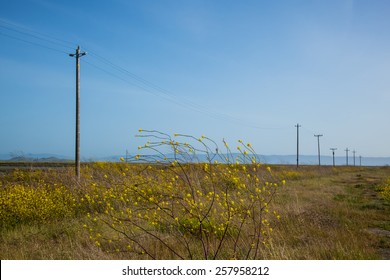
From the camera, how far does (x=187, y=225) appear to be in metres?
6.54

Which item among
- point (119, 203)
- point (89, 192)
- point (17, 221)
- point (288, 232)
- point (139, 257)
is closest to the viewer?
point (139, 257)

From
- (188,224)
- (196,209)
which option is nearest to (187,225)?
(188,224)

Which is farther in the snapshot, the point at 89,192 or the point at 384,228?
the point at 89,192

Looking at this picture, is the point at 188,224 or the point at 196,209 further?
the point at 188,224

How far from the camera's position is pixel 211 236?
6.13 metres

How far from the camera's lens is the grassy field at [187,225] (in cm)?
451

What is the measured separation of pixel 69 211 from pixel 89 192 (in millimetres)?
1655

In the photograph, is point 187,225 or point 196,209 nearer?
point 196,209

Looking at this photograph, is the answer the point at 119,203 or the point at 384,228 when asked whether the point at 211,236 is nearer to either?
the point at 119,203

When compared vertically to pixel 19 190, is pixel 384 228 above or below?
below

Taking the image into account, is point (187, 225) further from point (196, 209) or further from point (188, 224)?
point (196, 209)

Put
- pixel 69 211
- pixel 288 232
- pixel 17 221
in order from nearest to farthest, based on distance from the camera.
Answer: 1. pixel 288 232
2. pixel 17 221
3. pixel 69 211

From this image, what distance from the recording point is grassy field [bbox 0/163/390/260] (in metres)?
4.51

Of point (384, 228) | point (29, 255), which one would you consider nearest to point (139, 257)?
point (29, 255)
